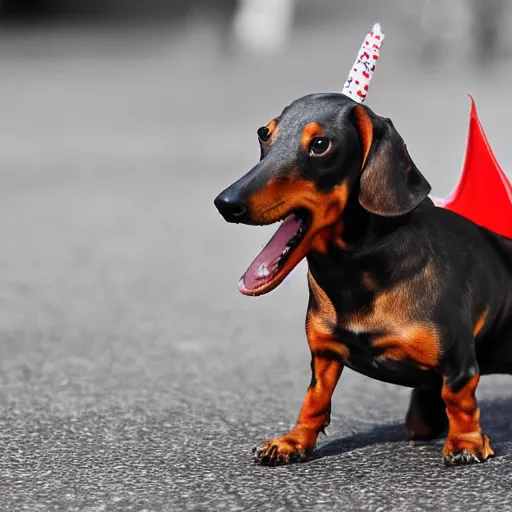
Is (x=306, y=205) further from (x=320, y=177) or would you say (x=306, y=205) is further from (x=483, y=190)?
(x=483, y=190)

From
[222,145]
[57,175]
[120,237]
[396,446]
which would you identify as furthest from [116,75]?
[396,446]

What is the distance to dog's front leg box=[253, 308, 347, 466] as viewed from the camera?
3.38 metres

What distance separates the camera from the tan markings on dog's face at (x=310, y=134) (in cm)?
306

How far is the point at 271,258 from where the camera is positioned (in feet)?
10.1

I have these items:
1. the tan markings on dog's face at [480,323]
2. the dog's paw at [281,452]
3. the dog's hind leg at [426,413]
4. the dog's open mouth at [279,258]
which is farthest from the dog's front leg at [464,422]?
the dog's open mouth at [279,258]

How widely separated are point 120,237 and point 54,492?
180 inches

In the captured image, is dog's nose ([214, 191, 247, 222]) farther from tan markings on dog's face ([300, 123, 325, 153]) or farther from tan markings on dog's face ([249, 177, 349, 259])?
tan markings on dog's face ([300, 123, 325, 153])

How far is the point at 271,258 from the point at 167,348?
A: 2.13 metres

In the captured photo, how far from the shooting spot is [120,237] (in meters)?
7.73

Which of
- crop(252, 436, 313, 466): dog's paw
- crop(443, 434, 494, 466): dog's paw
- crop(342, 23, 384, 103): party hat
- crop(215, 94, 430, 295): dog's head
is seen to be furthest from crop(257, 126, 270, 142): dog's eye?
crop(443, 434, 494, 466): dog's paw

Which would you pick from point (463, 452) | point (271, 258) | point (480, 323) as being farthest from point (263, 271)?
point (463, 452)

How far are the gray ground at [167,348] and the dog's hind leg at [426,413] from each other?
0.06 meters

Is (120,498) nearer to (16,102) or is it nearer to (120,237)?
(120,237)

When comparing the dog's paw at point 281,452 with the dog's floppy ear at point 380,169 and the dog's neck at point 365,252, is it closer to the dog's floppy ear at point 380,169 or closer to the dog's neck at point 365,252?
the dog's neck at point 365,252
